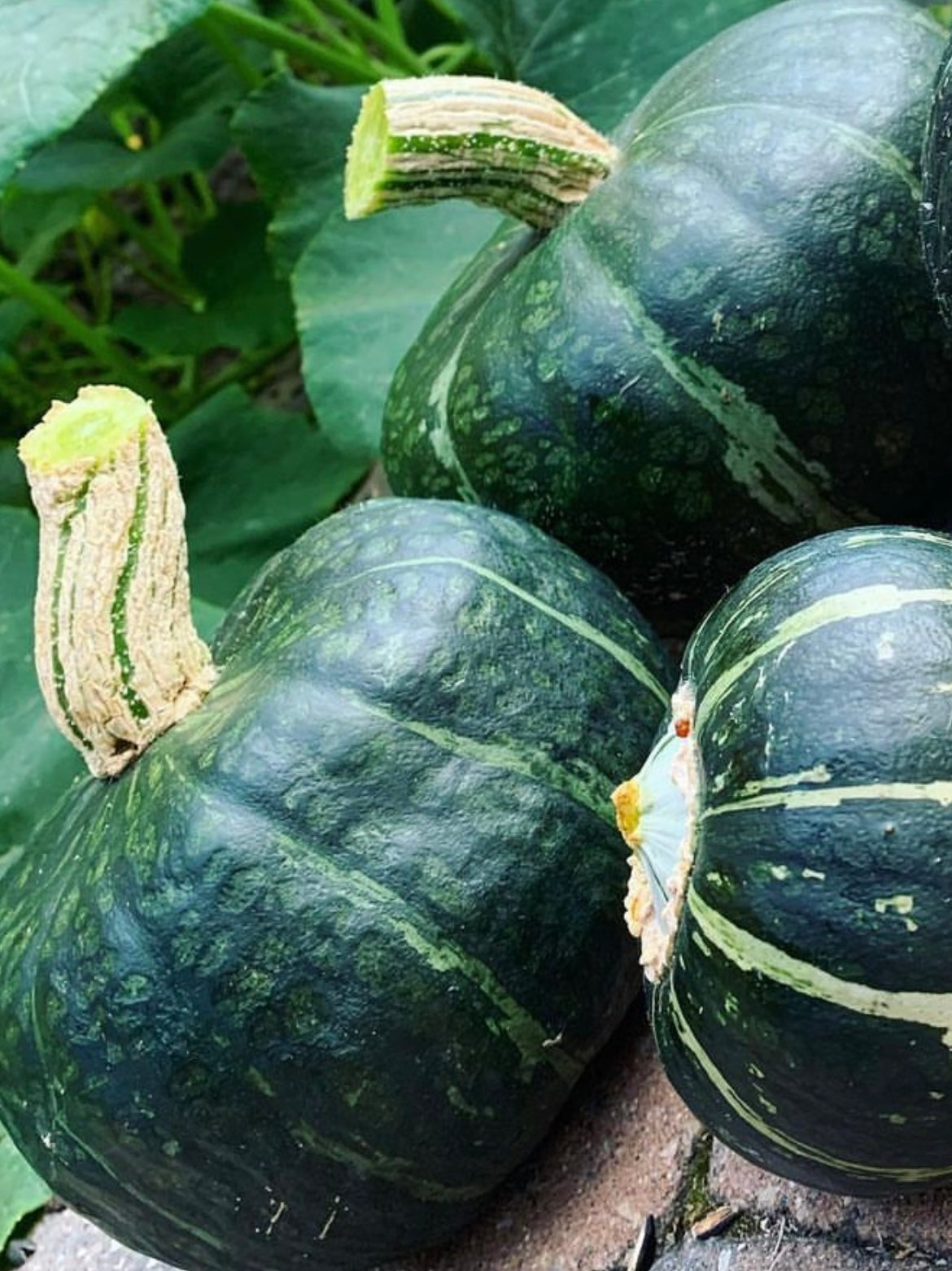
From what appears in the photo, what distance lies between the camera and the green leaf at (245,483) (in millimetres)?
2396

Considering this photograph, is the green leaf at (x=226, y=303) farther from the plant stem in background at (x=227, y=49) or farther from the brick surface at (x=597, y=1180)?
the brick surface at (x=597, y=1180)

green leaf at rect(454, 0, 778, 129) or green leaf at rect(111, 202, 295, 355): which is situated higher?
green leaf at rect(454, 0, 778, 129)

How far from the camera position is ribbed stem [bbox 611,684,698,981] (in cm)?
117

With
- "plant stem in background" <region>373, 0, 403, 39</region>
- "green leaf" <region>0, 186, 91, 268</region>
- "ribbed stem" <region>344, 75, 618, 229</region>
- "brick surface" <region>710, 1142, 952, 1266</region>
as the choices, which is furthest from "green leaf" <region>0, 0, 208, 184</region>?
"brick surface" <region>710, 1142, 952, 1266</region>

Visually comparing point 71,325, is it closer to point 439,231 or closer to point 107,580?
point 439,231

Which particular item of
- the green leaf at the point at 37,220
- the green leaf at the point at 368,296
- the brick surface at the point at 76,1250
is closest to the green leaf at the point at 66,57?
the green leaf at the point at 368,296

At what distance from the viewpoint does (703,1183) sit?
1403mm

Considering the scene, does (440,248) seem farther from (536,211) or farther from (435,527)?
(435,527)

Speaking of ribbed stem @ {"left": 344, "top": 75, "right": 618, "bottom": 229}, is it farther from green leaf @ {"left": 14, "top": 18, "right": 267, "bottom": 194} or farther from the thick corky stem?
green leaf @ {"left": 14, "top": 18, "right": 267, "bottom": 194}

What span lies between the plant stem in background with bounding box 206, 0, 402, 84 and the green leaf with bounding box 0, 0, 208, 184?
379 mm

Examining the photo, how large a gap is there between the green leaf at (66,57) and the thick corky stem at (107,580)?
1.55 feet

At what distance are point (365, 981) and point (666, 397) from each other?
61cm

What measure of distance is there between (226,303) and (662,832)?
6.11ft

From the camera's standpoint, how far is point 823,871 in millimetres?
1047
